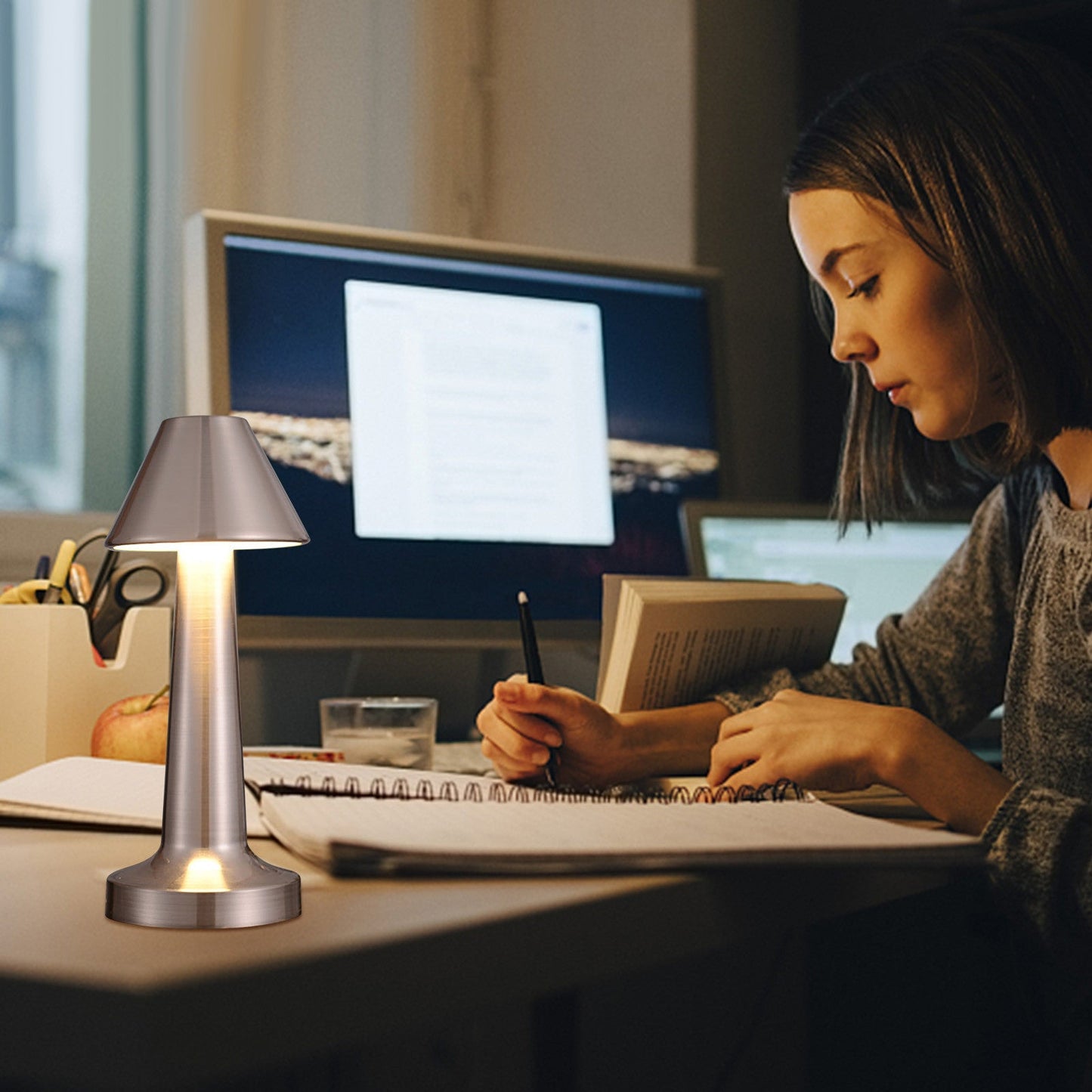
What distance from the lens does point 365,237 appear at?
1.18m

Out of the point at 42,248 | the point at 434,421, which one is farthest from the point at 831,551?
the point at 42,248

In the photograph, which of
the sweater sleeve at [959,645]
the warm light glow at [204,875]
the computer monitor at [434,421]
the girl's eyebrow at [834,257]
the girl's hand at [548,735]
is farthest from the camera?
the computer monitor at [434,421]

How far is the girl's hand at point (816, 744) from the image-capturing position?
691 mm

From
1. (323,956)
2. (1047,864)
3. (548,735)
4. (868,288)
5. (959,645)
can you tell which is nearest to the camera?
(323,956)

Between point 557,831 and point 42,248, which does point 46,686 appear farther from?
point 42,248

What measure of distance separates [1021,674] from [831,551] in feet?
1.42

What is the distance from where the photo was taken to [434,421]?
1.17 meters

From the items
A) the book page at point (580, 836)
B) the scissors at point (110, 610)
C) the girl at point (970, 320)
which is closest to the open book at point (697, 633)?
the girl at point (970, 320)

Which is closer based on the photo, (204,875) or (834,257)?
(204,875)

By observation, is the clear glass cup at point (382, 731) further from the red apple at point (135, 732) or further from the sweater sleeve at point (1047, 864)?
the sweater sleeve at point (1047, 864)

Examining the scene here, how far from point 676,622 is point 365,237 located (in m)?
0.53

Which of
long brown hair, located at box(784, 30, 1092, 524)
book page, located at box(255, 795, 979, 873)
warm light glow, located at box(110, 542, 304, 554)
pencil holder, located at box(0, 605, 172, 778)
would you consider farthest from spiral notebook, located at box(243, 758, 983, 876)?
long brown hair, located at box(784, 30, 1092, 524)

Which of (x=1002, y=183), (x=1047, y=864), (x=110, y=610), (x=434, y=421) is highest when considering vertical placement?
(x=1002, y=183)

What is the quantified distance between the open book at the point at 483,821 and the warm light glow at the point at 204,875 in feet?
0.12
